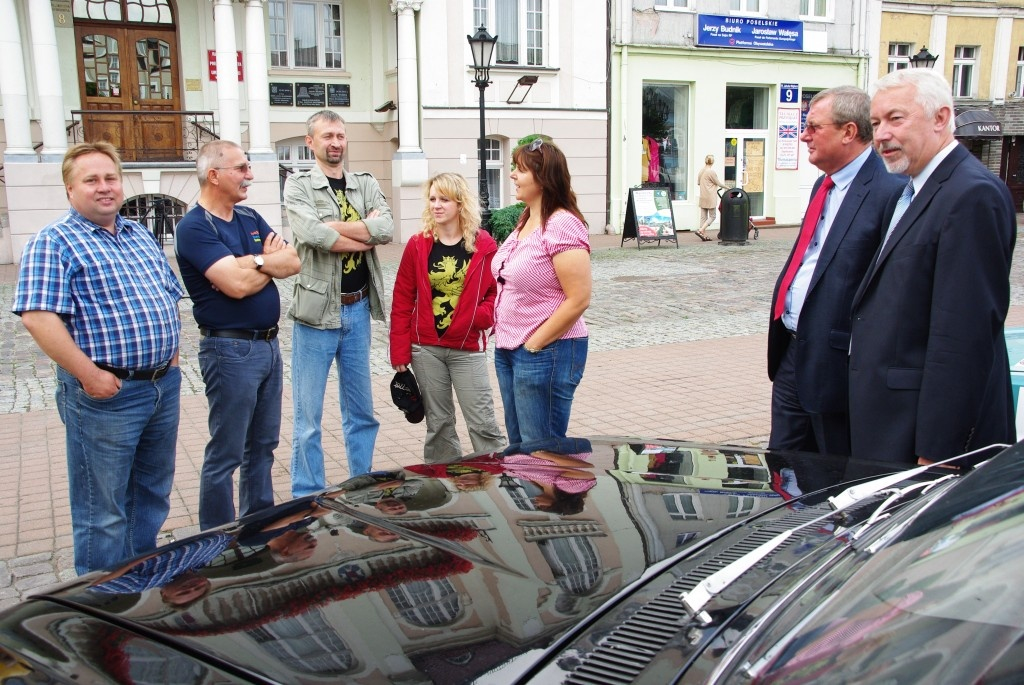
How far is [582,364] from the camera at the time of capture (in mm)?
4277

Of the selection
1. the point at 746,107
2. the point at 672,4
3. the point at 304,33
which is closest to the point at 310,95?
the point at 304,33

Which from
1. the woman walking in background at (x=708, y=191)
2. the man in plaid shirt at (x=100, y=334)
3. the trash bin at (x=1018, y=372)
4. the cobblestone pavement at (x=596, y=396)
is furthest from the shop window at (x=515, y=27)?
the man in plaid shirt at (x=100, y=334)

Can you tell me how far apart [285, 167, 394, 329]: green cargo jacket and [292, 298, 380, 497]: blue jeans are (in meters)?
0.09

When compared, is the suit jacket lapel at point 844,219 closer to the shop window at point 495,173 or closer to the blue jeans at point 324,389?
the blue jeans at point 324,389

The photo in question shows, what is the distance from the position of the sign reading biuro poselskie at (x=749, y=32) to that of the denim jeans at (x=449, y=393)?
66.9 ft

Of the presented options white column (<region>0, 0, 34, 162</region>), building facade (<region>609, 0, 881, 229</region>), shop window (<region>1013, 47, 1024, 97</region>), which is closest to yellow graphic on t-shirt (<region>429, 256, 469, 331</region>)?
white column (<region>0, 0, 34, 162</region>)

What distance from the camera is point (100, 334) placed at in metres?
3.50

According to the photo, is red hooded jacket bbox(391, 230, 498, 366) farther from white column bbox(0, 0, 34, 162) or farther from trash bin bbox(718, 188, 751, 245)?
trash bin bbox(718, 188, 751, 245)

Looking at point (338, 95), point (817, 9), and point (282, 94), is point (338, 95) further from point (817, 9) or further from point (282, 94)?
point (817, 9)

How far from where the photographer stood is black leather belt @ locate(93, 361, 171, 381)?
3529mm

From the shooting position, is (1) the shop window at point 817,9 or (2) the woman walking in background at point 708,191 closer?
(2) the woman walking in background at point 708,191

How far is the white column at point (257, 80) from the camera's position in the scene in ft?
59.4

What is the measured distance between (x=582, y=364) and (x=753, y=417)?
112 inches

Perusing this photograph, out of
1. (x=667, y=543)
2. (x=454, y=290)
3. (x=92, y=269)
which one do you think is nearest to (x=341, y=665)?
(x=667, y=543)
